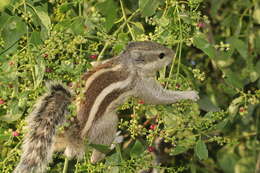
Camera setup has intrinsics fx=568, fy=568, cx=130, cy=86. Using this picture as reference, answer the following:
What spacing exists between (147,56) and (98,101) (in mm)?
400

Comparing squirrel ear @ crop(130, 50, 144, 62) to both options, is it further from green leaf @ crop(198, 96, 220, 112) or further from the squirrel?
green leaf @ crop(198, 96, 220, 112)

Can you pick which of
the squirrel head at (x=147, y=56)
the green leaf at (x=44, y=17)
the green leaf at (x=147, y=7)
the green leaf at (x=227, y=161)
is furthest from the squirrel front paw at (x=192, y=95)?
the green leaf at (x=227, y=161)

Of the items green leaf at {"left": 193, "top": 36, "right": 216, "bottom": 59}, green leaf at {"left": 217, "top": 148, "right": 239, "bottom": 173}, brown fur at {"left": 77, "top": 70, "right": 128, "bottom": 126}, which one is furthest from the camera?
green leaf at {"left": 217, "top": 148, "right": 239, "bottom": 173}

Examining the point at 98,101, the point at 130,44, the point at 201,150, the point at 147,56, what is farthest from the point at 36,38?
the point at 201,150

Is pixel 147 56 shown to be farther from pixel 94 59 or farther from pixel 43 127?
pixel 43 127

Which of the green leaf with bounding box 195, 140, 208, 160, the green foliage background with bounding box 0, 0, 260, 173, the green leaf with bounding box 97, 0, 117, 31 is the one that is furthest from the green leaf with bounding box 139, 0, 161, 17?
the green leaf with bounding box 195, 140, 208, 160

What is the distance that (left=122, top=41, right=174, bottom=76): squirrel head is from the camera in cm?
283

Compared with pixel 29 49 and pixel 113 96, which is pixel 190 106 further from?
pixel 29 49

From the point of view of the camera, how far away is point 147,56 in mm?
2920

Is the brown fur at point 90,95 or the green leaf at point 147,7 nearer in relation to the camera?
the green leaf at point 147,7

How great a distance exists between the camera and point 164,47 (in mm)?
2865

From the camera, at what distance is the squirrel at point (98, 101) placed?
2.40m

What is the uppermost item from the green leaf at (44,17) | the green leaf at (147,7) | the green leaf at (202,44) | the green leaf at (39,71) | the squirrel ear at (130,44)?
the green leaf at (147,7)

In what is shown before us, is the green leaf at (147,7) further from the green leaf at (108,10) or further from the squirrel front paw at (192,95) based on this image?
the squirrel front paw at (192,95)
